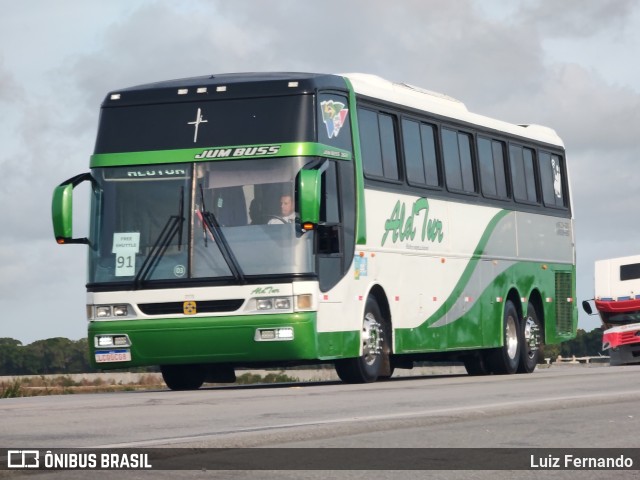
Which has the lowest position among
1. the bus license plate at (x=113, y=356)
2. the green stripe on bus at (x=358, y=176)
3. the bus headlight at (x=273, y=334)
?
the bus license plate at (x=113, y=356)

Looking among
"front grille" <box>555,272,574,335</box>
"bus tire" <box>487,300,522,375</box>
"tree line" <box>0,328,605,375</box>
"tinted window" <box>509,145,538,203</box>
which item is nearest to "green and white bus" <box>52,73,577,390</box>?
"bus tire" <box>487,300,522,375</box>

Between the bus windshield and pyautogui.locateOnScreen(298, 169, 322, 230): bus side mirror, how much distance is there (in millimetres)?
551

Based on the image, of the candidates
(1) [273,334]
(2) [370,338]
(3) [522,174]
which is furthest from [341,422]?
(3) [522,174]

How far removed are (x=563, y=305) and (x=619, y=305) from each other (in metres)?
9.99

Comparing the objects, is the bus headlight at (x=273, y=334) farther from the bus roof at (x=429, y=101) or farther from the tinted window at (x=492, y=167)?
the tinted window at (x=492, y=167)

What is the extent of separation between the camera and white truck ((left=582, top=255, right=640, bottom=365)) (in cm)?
3684

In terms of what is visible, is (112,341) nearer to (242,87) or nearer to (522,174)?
(242,87)

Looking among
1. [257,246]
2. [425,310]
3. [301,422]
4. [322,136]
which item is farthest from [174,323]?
[301,422]

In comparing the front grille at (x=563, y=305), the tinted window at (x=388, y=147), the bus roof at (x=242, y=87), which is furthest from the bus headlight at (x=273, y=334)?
the front grille at (x=563, y=305)

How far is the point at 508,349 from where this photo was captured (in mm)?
25891

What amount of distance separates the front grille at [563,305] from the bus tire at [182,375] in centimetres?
892

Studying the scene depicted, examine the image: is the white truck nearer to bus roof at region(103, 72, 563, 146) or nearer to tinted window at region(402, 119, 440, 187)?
tinted window at region(402, 119, 440, 187)

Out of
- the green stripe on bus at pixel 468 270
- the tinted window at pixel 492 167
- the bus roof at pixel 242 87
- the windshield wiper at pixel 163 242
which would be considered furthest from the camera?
the tinted window at pixel 492 167

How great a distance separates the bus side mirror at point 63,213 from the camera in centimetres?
1903
